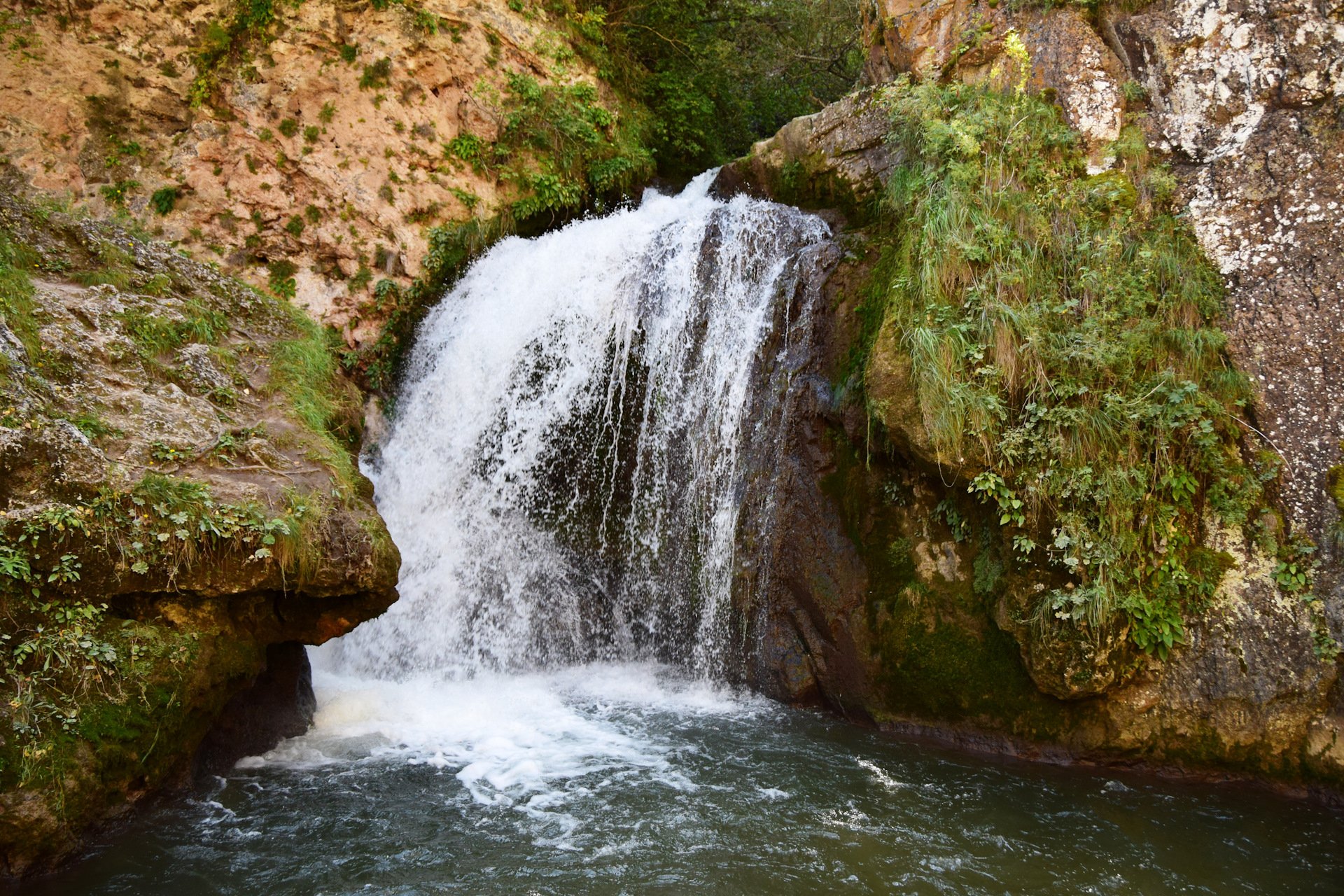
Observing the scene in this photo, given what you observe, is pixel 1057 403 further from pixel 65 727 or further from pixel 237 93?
pixel 237 93

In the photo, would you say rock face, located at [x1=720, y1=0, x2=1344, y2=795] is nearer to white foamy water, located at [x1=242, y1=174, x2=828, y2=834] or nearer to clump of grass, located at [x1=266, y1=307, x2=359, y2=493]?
white foamy water, located at [x1=242, y1=174, x2=828, y2=834]

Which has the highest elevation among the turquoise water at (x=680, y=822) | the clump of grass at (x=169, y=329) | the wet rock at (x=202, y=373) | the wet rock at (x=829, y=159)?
the wet rock at (x=829, y=159)

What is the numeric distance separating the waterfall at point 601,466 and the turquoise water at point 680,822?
1.12 metres

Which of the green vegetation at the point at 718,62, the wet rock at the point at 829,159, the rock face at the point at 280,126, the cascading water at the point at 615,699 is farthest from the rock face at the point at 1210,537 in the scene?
the green vegetation at the point at 718,62

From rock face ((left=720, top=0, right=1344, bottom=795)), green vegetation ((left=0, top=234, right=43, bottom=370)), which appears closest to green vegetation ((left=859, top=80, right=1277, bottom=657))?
rock face ((left=720, top=0, right=1344, bottom=795))

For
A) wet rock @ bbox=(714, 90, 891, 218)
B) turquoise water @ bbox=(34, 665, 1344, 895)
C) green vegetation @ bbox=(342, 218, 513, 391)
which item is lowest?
turquoise water @ bbox=(34, 665, 1344, 895)

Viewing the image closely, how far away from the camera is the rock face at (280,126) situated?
8844 millimetres

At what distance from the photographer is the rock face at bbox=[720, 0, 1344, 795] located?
5113 millimetres

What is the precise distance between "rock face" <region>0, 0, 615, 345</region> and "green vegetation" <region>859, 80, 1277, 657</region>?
585 cm

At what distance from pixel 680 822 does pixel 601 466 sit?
3534 millimetres

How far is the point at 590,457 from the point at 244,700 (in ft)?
10.8

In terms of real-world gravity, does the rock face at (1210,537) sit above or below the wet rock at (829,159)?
below

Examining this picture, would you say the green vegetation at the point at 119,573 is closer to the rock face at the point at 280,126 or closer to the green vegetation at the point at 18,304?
the green vegetation at the point at 18,304

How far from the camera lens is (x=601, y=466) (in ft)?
24.6
